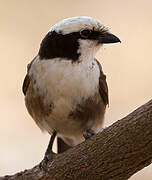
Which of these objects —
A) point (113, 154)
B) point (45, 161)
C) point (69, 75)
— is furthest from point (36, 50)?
point (113, 154)

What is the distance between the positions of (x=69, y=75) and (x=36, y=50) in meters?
1.88

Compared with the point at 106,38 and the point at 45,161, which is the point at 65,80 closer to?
the point at 106,38

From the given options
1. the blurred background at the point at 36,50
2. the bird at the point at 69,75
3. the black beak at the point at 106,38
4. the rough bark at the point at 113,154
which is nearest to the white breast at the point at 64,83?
the bird at the point at 69,75

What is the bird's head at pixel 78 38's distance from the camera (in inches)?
178

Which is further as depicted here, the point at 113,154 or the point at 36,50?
the point at 36,50

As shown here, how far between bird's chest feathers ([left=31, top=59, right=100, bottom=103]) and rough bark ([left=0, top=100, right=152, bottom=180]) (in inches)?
17.3

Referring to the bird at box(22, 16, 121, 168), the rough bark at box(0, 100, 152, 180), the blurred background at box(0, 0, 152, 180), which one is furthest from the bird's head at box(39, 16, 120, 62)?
the blurred background at box(0, 0, 152, 180)

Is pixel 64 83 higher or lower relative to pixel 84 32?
lower

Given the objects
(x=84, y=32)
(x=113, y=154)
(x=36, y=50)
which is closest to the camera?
(x=113, y=154)

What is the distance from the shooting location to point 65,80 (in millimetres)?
4613

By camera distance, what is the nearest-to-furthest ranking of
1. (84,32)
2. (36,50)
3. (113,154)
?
(113,154) < (84,32) < (36,50)

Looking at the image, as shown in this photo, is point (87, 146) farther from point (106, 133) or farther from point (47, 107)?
point (47, 107)

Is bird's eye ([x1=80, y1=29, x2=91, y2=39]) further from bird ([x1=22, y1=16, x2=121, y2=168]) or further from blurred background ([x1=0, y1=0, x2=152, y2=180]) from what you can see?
blurred background ([x1=0, y1=0, x2=152, y2=180])

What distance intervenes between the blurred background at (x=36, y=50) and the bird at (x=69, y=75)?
1.63 m
